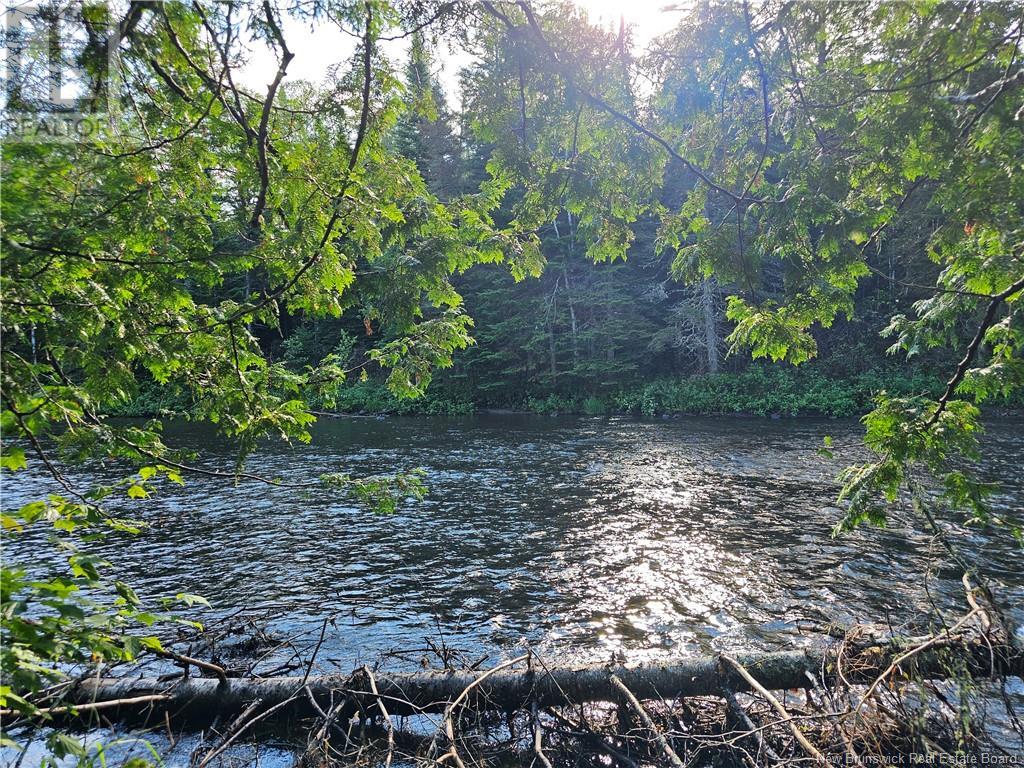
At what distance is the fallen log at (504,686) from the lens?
4.38m

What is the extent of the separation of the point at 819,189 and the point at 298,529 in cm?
972

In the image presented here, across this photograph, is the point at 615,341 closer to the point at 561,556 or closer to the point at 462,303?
the point at 561,556

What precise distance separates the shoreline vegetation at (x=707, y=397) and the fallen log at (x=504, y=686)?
1885 centimetres

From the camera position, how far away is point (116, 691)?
173 inches

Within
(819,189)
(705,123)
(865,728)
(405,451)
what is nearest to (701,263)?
(819,189)

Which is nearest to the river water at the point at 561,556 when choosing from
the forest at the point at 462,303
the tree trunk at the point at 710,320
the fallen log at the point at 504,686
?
the forest at the point at 462,303

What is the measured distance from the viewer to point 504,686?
4.53 metres

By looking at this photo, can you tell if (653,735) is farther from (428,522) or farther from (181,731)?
(428,522)

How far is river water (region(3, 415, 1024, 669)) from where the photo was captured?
→ 6.50 metres

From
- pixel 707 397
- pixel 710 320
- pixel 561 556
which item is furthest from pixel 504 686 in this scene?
pixel 710 320

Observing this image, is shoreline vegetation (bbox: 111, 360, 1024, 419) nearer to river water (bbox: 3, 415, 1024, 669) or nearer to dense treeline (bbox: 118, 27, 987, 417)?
dense treeline (bbox: 118, 27, 987, 417)

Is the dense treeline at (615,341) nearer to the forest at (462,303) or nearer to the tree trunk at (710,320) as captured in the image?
the tree trunk at (710,320)

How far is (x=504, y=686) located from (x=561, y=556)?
4464mm

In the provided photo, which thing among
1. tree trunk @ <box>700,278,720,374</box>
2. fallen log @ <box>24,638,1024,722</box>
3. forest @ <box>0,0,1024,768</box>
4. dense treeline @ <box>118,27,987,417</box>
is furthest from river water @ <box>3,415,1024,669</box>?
tree trunk @ <box>700,278,720,374</box>
